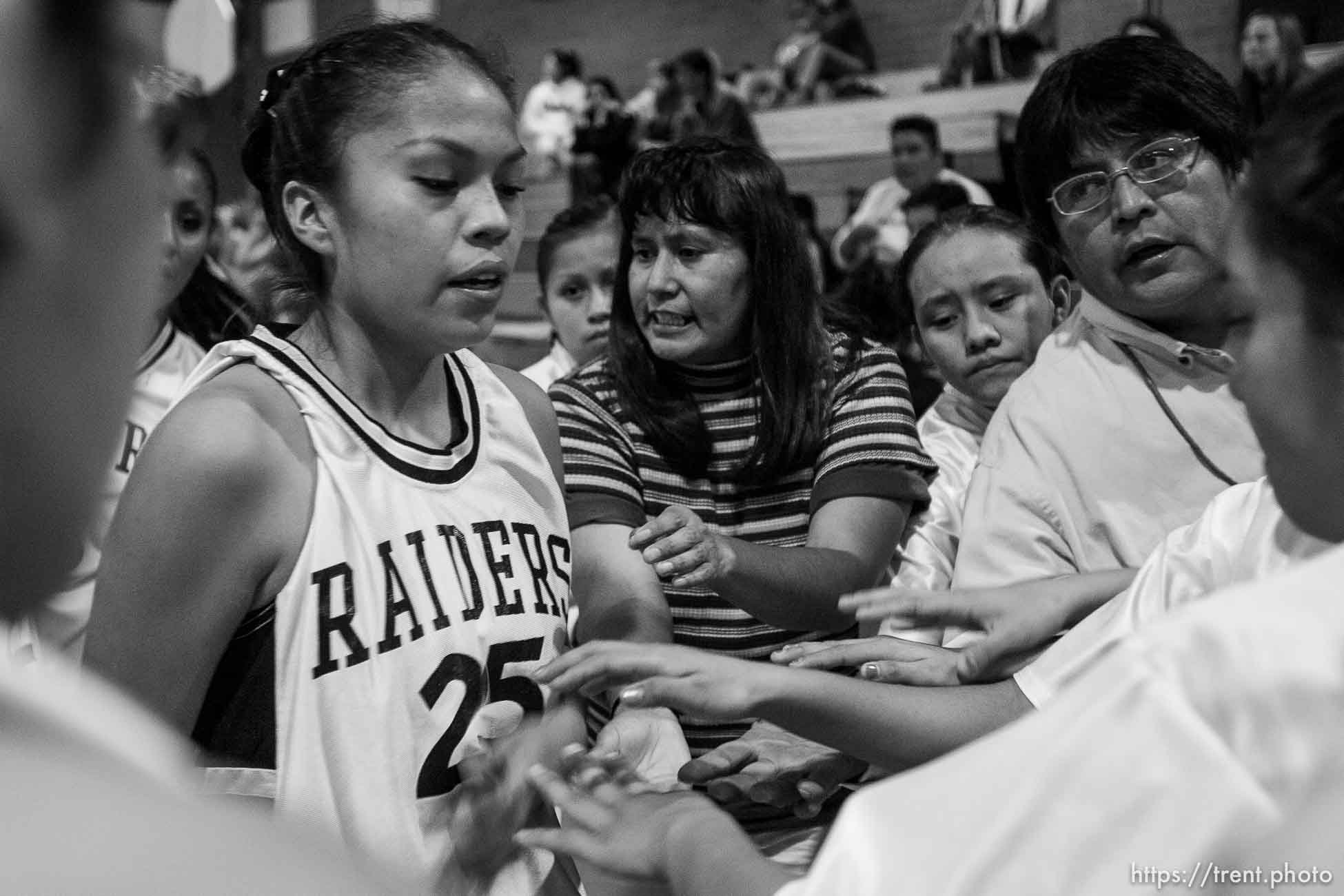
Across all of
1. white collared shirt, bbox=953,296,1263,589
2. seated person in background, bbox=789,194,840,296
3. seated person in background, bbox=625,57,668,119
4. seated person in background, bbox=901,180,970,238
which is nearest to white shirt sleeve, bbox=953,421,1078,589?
white collared shirt, bbox=953,296,1263,589

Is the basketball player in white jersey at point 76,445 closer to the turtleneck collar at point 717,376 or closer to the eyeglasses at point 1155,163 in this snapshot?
the eyeglasses at point 1155,163

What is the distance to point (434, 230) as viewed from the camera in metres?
1.92

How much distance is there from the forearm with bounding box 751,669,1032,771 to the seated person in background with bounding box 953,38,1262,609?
0.39 m

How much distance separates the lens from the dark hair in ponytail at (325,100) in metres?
1.95

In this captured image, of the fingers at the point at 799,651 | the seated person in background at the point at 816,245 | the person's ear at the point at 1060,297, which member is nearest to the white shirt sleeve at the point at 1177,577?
the fingers at the point at 799,651

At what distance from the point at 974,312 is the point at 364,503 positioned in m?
1.50

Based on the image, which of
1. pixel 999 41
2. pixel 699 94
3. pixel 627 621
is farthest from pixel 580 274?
pixel 999 41

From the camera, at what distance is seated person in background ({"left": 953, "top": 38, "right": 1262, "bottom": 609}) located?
223cm

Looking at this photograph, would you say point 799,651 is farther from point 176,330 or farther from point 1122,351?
point 176,330

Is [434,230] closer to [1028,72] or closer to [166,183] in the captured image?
[166,183]

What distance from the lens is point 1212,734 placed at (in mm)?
817

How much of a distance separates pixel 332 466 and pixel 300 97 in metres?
0.56

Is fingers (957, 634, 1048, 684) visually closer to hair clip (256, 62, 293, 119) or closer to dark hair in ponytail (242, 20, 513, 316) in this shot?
dark hair in ponytail (242, 20, 513, 316)

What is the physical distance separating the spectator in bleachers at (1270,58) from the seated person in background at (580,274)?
5458 millimetres
